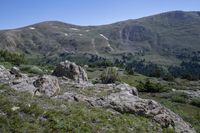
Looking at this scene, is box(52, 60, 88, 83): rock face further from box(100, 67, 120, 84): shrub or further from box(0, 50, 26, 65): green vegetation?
box(0, 50, 26, 65): green vegetation

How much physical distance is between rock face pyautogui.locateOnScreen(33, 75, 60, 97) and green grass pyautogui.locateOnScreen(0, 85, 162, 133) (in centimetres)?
194

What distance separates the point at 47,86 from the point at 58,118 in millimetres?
7261

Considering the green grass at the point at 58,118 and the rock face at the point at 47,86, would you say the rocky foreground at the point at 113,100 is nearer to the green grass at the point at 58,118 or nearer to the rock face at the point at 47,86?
the rock face at the point at 47,86

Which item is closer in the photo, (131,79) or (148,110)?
(148,110)

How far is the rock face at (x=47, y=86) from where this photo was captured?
2711cm

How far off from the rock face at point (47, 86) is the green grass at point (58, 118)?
6.35 ft

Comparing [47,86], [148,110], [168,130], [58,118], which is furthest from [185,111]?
[58,118]

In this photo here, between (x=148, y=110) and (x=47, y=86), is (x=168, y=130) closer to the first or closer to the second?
(x=148, y=110)

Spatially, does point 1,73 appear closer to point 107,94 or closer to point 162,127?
point 107,94

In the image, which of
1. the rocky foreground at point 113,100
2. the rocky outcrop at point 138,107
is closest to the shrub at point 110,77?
the rocky foreground at point 113,100

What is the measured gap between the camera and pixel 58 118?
827 inches

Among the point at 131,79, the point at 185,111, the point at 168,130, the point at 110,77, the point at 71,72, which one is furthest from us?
the point at 131,79

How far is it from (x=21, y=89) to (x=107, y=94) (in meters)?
8.36

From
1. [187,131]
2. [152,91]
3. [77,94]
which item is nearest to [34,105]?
[77,94]
